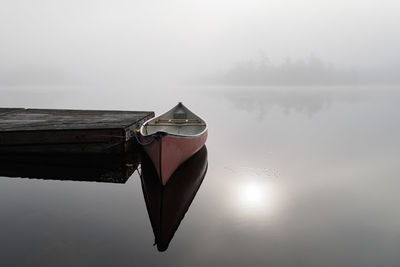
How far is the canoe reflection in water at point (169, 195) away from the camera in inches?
297

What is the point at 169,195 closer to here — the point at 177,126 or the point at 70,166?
the point at 70,166

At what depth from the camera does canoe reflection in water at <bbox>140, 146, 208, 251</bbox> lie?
7.55 m

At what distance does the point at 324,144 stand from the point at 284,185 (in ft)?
34.7

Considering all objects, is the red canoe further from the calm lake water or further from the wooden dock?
the wooden dock

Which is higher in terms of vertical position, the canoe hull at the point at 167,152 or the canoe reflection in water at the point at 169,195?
the canoe hull at the point at 167,152

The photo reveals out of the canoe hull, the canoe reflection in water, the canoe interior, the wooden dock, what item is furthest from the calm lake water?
the canoe interior

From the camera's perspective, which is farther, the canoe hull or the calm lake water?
the canoe hull

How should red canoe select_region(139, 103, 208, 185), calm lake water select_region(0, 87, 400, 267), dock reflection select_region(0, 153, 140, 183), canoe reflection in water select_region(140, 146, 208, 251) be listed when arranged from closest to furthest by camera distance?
calm lake water select_region(0, 87, 400, 267) → canoe reflection in water select_region(140, 146, 208, 251) → red canoe select_region(139, 103, 208, 185) → dock reflection select_region(0, 153, 140, 183)

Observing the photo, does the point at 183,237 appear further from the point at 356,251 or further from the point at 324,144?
the point at 324,144

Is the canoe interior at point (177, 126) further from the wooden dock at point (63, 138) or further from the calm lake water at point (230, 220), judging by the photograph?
the calm lake water at point (230, 220)

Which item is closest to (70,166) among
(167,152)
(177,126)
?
(167,152)

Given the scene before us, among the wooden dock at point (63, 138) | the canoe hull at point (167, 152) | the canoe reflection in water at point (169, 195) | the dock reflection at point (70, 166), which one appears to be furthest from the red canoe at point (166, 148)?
the dock reflection at point (70, 166)

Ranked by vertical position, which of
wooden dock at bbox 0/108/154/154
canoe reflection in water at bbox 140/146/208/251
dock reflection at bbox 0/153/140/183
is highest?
wooden dock at bbox 0/108/154/154

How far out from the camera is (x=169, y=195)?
969cm
